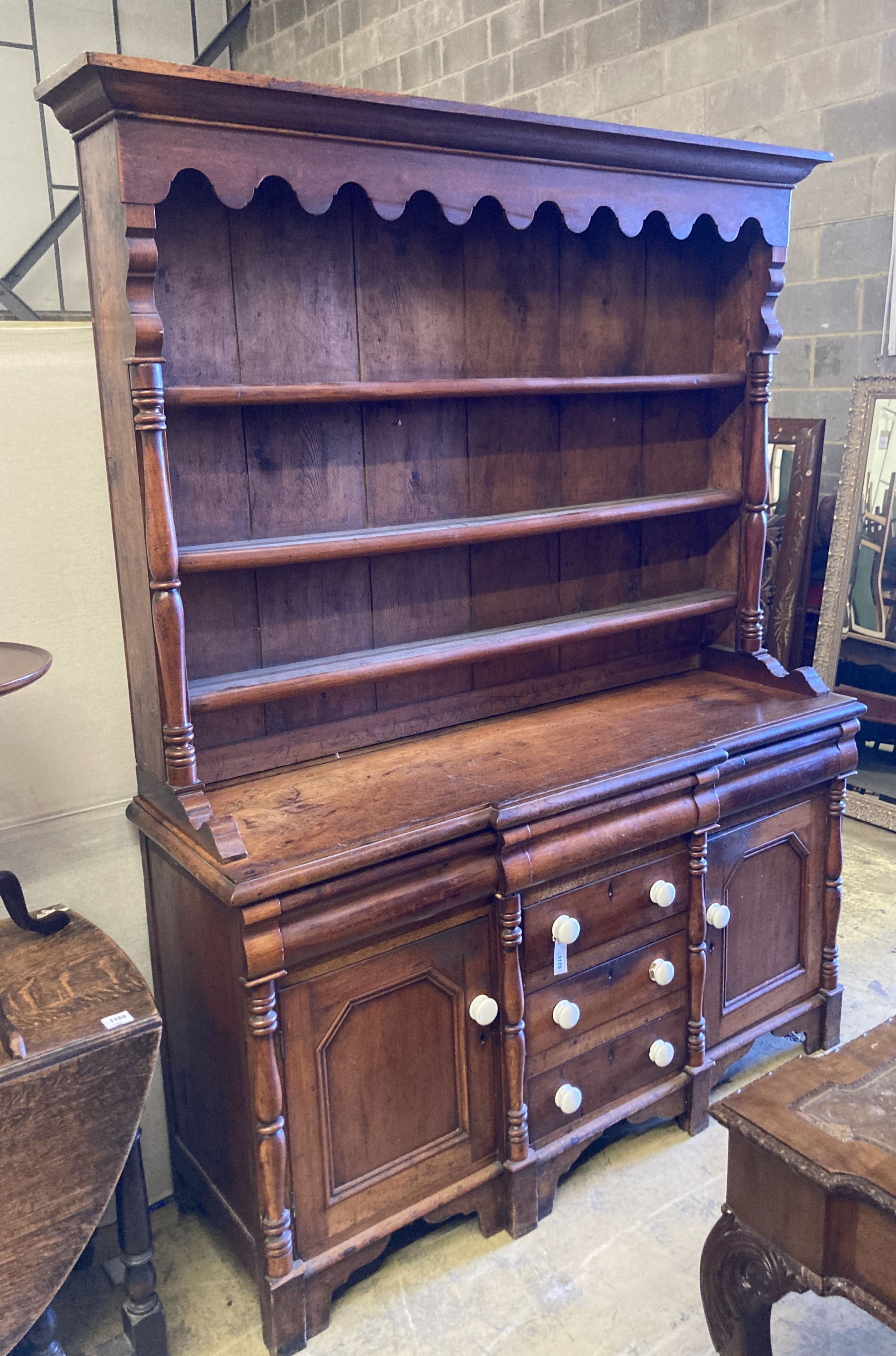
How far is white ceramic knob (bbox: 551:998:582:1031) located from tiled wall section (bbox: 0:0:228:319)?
4398mm

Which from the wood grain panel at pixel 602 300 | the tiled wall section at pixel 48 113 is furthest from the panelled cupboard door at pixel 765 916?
the tiled wall section at pixel 48 113

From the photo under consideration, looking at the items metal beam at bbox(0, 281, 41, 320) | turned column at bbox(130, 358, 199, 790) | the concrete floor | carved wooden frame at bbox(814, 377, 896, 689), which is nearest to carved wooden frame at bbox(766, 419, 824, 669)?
carved wooden frame at bbox(814, 377, 896, 689)

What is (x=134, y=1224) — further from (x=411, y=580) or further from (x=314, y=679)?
(x=411, y=580)

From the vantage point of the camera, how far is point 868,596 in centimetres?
378

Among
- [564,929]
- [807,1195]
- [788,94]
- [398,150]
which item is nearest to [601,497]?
[398,150]

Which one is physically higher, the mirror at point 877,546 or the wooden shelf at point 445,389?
the wooden shelf at point 445,389

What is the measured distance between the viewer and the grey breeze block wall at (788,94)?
3.53 meters

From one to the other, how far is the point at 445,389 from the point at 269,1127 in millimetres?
1267

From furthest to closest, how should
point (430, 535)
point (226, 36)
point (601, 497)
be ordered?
point (226, 36) → point (601, 497) → point (430, 535)

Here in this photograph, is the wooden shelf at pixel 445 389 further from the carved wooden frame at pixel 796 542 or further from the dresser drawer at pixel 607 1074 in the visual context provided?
the carved wooden frame at pixel 796 542

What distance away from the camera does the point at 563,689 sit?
2.41 m

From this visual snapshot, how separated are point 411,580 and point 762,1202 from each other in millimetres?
1265

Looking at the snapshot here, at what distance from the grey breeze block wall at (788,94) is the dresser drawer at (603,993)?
2.46 meters

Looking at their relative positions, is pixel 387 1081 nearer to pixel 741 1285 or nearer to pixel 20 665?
pixel 741 1285
